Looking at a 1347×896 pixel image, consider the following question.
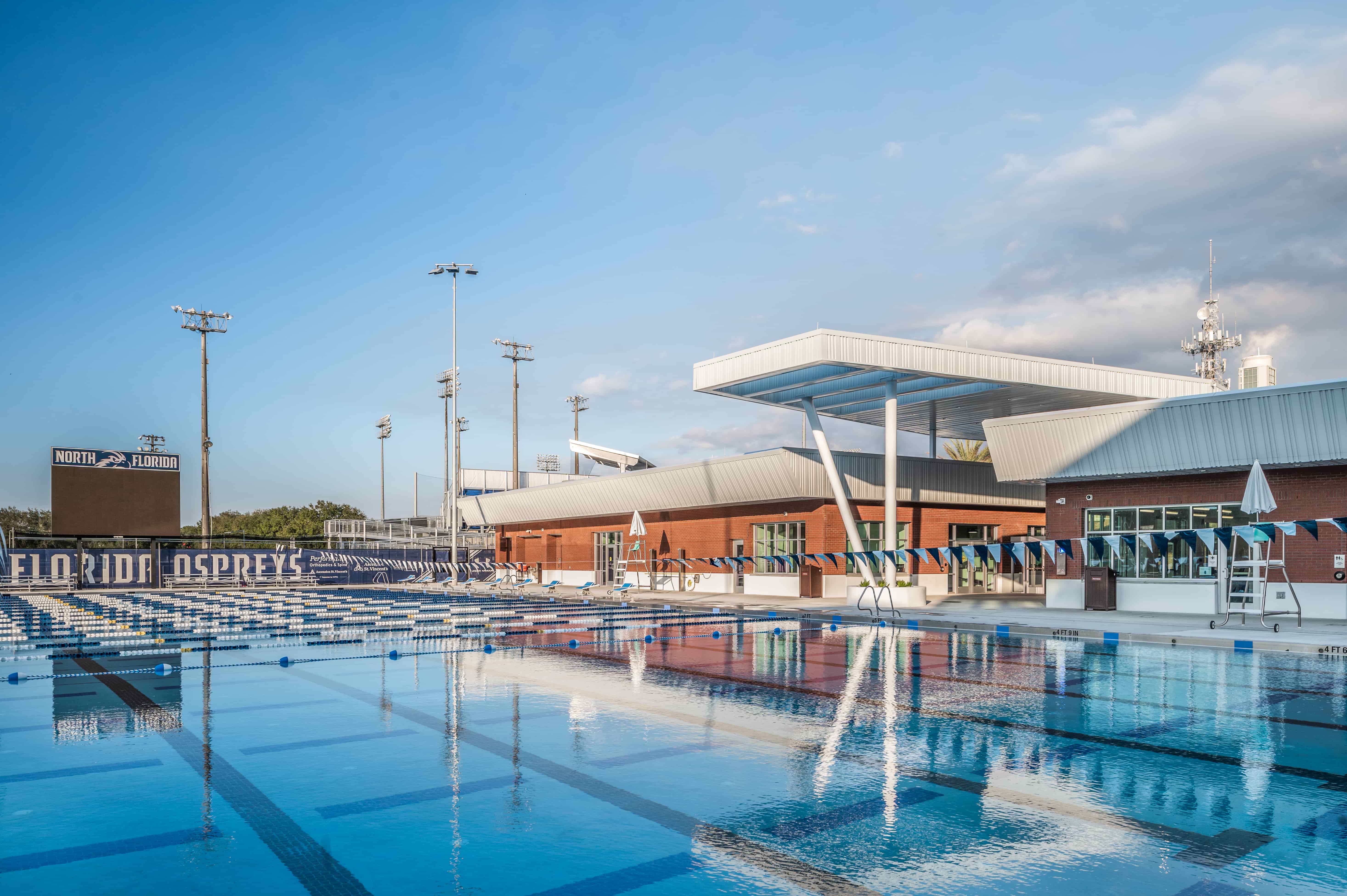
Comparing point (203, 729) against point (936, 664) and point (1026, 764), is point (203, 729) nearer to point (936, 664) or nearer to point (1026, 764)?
point (1026, 764)

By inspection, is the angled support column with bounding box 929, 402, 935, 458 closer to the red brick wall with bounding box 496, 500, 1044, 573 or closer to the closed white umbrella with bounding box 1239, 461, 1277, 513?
the red brick wall with bounding box 496, 500, 1044, 573

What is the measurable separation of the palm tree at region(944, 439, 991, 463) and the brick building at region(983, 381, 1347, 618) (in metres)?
22.9

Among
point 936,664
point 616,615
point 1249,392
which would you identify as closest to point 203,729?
point 936,664

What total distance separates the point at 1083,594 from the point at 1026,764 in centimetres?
2201

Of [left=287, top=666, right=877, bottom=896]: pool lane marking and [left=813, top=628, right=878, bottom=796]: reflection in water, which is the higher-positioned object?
[left=287, top=666, right=877, bottom=896]: pool lane marking

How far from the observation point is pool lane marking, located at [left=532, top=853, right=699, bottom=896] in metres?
4.59

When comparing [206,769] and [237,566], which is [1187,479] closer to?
[206,769]

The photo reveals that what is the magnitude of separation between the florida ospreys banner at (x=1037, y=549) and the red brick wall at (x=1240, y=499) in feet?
0.95

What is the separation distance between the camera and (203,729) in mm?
8812

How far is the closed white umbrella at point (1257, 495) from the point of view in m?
19.3

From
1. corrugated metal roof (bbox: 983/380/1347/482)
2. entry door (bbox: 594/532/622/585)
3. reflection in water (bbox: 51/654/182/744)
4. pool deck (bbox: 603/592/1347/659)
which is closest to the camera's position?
reflection in water (bbox: 51/654/182/744)

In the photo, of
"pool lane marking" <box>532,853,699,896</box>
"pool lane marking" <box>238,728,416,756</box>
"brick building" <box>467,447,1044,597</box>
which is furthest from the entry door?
"pool lane marking" <box>532,853,699,896</box>

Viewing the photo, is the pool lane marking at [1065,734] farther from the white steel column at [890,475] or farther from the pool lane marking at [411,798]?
the white steel column at [890,475]

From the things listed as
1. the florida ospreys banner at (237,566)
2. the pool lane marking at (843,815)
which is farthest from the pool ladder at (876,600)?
the florida ospreys banner at (237,566)
